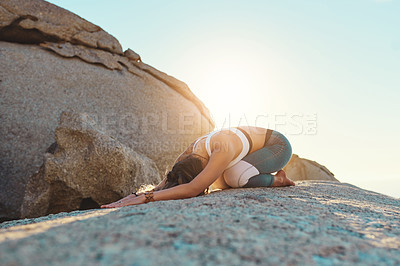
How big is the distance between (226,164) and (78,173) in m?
2.54

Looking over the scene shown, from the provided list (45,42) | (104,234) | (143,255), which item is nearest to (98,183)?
(104,234)

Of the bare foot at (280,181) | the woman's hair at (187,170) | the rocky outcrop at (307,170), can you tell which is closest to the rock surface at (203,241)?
the woman's hair at (187,170)

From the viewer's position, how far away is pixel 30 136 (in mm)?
5633

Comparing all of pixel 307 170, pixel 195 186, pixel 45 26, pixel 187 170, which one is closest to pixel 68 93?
pixel 45 26

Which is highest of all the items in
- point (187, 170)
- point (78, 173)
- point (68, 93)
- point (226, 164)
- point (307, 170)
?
point (68, 93)

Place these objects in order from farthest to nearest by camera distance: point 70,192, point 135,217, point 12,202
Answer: point 12,202, point 70,192, point 135,217

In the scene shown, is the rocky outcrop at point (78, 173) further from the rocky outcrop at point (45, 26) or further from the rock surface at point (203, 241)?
the rocky outcrop at point (45, 26)

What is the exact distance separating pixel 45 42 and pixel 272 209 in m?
7.68

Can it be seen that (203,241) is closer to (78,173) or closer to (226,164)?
(226,164)

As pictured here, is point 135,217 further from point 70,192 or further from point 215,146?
point 70,192

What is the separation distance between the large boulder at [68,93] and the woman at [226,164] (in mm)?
2687

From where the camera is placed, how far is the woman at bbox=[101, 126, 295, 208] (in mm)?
2850

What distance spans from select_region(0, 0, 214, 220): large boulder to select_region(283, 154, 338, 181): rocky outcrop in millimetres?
3707

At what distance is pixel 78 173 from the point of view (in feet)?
13.7
